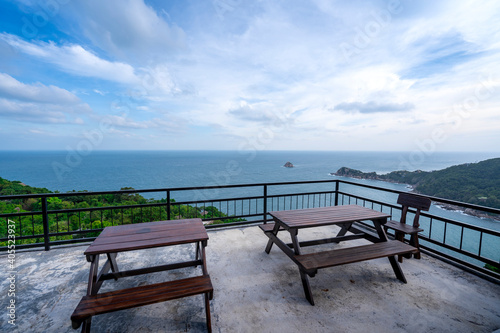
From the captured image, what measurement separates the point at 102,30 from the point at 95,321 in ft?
18.3

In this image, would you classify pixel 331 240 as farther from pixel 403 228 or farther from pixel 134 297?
pixel 134 297

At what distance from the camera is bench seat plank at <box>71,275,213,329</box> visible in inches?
56.9

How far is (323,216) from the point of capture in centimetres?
278

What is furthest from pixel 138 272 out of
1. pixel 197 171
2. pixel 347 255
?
pixel 197 171

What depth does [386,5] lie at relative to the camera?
4.00 metres

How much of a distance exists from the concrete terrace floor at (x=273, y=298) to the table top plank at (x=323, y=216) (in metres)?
0.72

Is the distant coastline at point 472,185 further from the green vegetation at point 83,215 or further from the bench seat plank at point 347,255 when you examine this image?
the green vegetation at point 83,215

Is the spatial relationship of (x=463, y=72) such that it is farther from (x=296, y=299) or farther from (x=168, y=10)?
(x=168, y=10)

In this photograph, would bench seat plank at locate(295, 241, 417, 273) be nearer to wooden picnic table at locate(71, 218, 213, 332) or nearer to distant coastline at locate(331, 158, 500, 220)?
wooden picnic table at locate(71, 218, 213, 332)

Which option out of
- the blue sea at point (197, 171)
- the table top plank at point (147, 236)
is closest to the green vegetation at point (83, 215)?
the table top plank at point (147, 236)

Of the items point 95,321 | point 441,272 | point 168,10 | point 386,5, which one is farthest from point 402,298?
point 168,10

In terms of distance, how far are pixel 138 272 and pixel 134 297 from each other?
31.4 inches

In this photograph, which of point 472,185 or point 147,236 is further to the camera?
point 472,185

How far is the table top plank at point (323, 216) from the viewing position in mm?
2518
